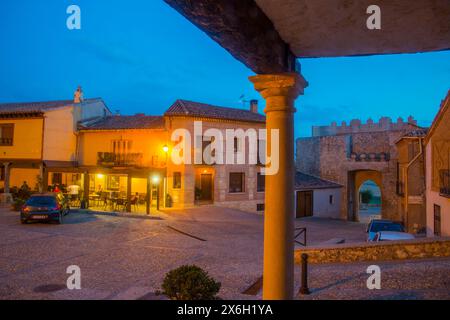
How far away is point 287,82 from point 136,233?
452 inches

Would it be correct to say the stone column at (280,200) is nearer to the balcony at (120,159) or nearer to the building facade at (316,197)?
the balcony at (120,159)

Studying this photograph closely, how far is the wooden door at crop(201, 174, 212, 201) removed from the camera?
78.4ft

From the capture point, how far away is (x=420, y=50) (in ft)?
14.3

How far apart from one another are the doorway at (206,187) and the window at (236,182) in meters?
1.60

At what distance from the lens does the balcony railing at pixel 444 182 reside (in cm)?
1260

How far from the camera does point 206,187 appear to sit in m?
24.0

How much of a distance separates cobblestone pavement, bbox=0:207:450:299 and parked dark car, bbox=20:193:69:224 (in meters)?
0.38

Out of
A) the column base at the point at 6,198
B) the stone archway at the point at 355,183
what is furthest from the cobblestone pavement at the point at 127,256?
the stone archway at the point at 355,183

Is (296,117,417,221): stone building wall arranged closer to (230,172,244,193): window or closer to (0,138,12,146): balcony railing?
(230,172,244,193): window

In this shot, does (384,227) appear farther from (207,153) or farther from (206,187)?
(206,187)

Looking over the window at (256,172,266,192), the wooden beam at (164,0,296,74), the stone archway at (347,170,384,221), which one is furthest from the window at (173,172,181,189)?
the wooden beam at (164,0,296,74)

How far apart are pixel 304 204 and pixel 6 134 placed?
76.4 feet
